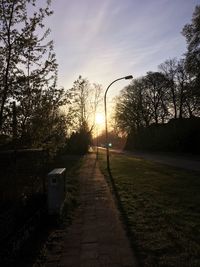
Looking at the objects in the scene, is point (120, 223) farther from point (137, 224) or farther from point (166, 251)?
point (166, 251)

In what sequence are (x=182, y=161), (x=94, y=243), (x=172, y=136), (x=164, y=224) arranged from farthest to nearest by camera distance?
(x=172, y=136)
(x=182, y=161)
(x=164, y=224)
(x=94, y=243)

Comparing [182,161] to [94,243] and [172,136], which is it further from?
[94,243]

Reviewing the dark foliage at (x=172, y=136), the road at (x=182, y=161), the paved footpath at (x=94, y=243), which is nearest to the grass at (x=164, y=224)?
the paved footpath at (x=94, y=243)

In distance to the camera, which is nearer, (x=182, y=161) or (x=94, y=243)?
(x=94, y=243)

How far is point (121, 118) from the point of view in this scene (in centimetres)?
7900

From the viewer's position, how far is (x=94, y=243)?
688 centimetres

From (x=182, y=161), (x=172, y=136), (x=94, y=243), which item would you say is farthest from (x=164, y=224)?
(x=172, y=136)

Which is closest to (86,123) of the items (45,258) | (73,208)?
(73,208)

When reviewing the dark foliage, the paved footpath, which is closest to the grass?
the paved footpath

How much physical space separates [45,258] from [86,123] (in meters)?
56.7

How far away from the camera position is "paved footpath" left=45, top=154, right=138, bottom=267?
5832 millimetres

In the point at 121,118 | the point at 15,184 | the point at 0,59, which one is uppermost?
the point at 121,118

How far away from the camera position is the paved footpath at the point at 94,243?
230 inches

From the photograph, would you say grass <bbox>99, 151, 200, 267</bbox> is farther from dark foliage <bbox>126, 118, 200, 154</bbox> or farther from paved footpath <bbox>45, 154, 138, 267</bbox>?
dark foliage <bbox>126, 118, 200, 154</bbox>
